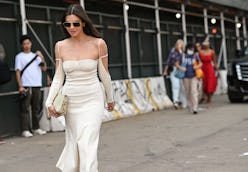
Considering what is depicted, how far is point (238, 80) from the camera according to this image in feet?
50.0

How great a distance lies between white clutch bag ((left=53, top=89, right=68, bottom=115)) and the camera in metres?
4.94

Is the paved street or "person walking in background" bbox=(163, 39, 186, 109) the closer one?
the paved street

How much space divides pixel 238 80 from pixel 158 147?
301 inches

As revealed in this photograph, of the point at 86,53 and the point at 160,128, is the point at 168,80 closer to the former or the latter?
the point at 160,128

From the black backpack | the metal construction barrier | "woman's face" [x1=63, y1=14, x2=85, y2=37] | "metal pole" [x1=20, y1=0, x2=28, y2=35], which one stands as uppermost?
"metal pole" [x1=20, y1=0, x2=28, y2=35]

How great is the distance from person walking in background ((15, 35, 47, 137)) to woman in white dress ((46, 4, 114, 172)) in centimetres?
490

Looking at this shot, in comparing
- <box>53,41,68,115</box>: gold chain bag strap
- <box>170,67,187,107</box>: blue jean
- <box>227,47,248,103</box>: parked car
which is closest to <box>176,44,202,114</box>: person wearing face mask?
<box>170,67,187,107</box>: blue jean

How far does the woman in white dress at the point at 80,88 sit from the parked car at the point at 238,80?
419 inches

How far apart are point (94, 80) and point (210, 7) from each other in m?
14.4

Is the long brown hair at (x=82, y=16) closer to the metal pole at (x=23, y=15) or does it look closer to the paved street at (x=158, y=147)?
the paved street at (x=158, y=147)

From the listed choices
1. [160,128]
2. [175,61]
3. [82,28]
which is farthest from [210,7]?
[82,28]

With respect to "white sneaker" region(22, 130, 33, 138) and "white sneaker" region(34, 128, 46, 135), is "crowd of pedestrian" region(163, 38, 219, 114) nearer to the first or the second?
"white sneaker" region(34, 128, 46, 135)

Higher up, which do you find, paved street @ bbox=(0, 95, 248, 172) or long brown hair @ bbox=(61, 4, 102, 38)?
long brown hair @ bbox=(61, 4, 102, 38)

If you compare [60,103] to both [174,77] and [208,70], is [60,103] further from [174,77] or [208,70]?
[208,70]
